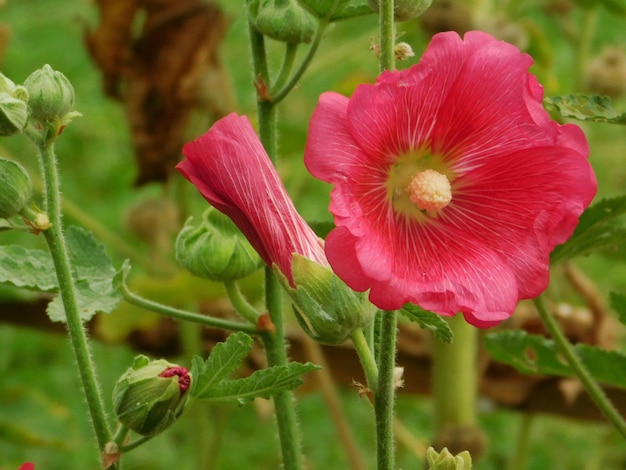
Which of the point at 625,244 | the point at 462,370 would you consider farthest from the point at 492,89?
the point at 462,370

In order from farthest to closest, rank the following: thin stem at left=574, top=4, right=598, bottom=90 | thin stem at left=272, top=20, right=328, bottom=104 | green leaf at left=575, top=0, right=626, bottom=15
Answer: thin stem at left=574, top=4, right=598, bottom=90 < green leaf at left=575, top=0, right=626, bottom=15 < thin stem at left=272, top=20, right=328, bottom=104

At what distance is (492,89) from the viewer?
54cm

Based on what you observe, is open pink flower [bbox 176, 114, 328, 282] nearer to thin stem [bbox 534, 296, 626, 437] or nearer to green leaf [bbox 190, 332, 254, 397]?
green leaf [bbox 190, 332, 254, 397]

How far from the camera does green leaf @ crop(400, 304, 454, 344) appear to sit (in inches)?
22.0

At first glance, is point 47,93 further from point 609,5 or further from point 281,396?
point 609,5

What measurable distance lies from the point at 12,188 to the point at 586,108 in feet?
1.06

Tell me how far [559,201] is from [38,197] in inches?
49.9

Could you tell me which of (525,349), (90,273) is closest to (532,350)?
(525,349)

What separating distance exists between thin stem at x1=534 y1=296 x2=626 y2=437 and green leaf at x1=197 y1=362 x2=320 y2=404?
220 millimetres

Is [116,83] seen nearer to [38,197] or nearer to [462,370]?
[38,197]

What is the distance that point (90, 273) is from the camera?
66 cm

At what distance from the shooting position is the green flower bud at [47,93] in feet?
1.78

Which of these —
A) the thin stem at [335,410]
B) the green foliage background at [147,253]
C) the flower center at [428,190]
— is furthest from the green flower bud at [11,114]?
the green foliage background at [147,253]

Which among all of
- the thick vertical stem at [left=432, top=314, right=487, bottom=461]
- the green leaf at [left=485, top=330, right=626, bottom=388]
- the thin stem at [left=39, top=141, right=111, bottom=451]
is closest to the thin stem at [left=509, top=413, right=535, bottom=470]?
the thick vertical stem at [left=432, top=314, right=487, bottom=461]
